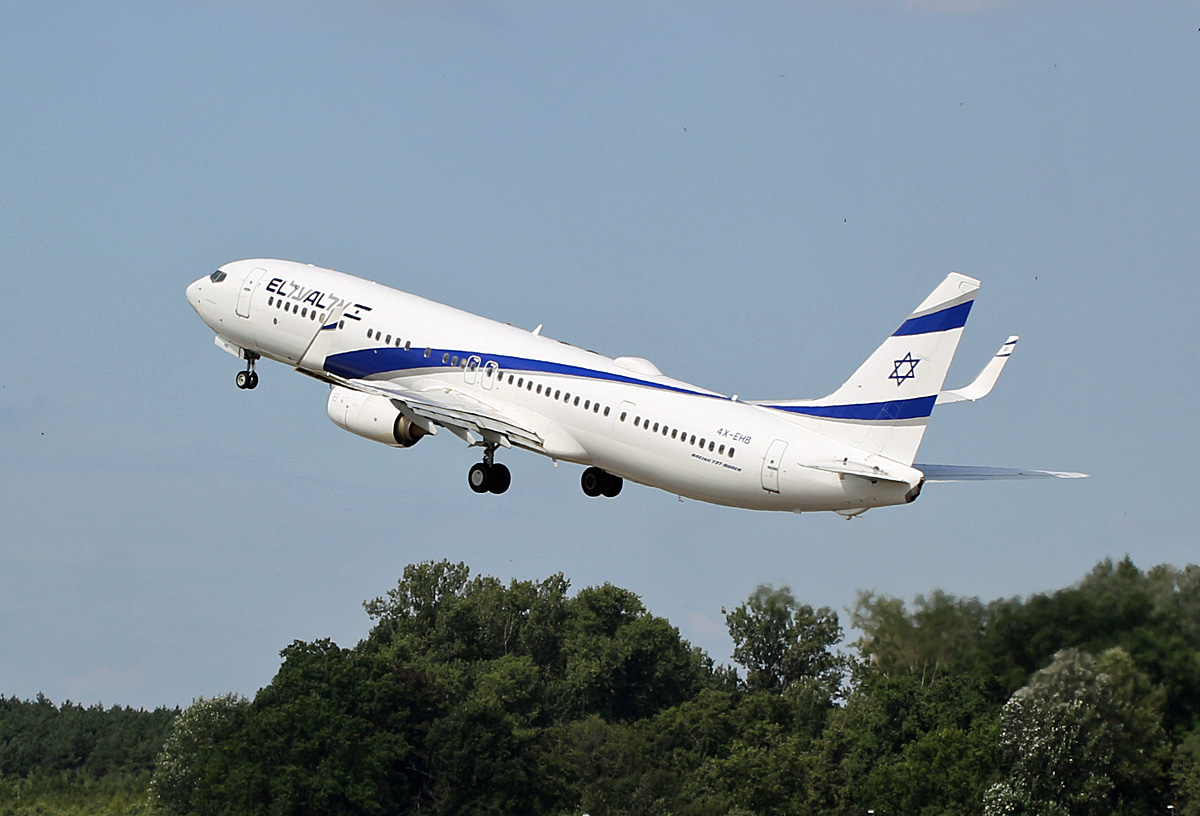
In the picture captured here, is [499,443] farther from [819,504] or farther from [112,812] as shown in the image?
[112,812]

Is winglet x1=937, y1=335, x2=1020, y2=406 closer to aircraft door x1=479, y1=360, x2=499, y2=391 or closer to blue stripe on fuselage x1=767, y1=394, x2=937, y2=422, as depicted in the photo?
blue stripe on fuselage x1=767, y1=394, x2=937, y2=422

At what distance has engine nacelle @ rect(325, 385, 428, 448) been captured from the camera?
61.6 meters

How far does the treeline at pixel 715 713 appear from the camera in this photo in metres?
65.6

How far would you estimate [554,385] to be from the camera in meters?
59.1

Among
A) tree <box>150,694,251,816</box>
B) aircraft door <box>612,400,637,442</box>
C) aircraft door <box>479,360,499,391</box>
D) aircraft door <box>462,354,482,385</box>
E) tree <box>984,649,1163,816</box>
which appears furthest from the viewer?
tree <box>150,694,251,816</box>

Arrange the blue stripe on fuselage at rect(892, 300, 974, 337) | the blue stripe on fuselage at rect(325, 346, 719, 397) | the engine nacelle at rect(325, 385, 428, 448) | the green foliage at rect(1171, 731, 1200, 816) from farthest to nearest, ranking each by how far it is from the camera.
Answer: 1. the green foliage at rect(1171, 731, 1200, 816)
2. the engine nacelle at rect(325, 385, 428, 448)
3. the blue stripe on fuselage at rect(325, 346, 719, 397)
4. the blue stripe on fuselage at rect(892, 300, 974, 337)

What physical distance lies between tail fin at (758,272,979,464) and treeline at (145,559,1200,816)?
14.6 meters

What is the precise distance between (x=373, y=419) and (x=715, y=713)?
3132 inches

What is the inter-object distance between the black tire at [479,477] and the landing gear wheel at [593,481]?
372 centimetres

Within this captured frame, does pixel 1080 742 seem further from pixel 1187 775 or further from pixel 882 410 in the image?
pixel 882 410

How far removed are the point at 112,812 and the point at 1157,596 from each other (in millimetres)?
80302

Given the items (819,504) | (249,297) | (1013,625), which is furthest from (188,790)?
(819,504)

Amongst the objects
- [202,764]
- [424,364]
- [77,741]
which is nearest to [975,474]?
[424,364]

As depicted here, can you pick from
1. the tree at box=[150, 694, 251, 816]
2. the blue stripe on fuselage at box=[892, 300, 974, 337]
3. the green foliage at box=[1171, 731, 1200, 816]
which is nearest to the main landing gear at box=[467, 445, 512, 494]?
the blue stripe on fuselage at box=[892, 300, 974, 337]
